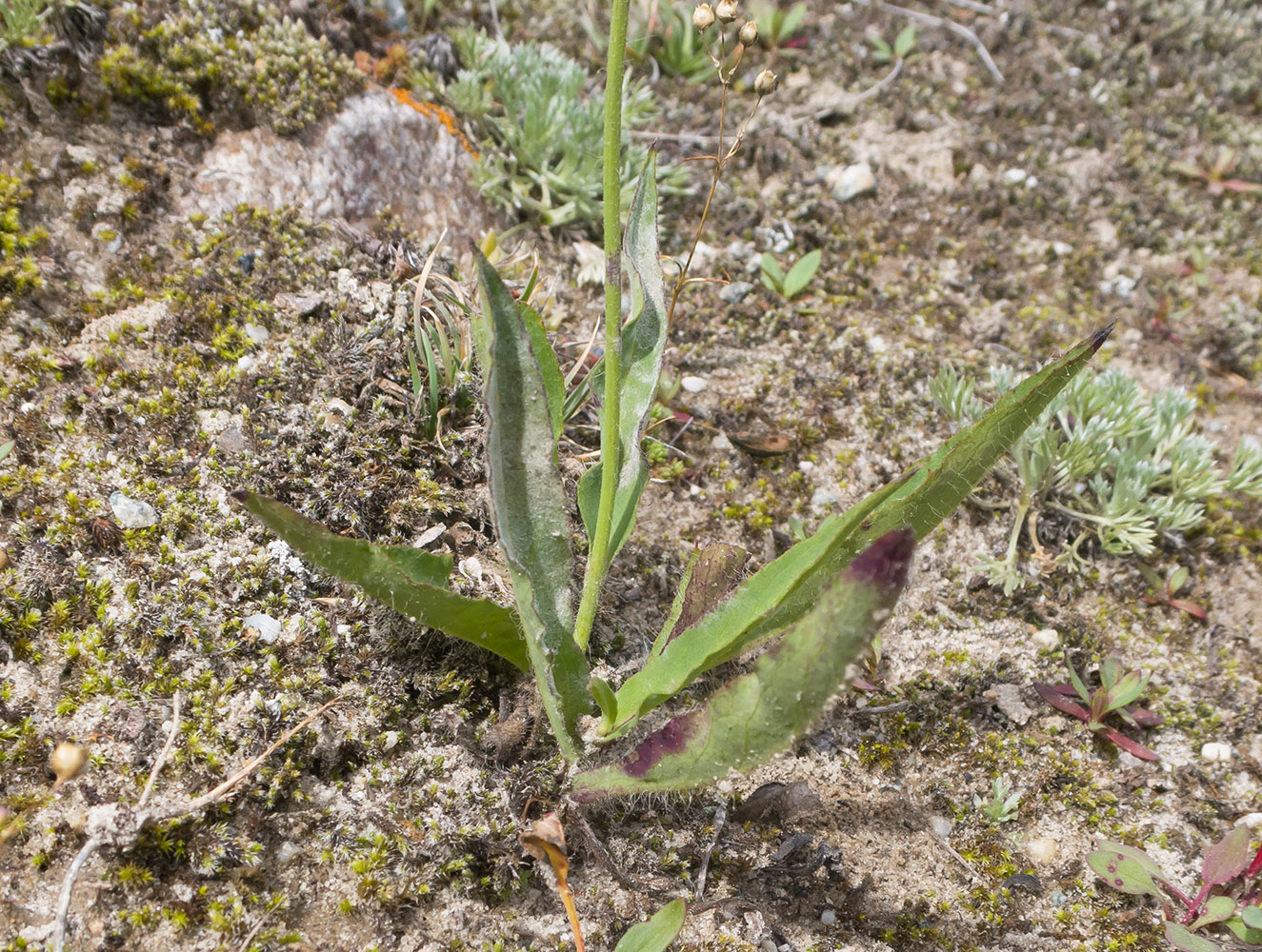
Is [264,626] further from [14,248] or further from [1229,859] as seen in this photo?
[1229,859]

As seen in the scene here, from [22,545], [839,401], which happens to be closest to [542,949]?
[22,545]

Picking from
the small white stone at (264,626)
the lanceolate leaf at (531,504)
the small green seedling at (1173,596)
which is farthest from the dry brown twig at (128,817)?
the small green seedling at (1173,596)

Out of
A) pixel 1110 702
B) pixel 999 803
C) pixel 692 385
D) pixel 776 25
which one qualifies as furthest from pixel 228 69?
pixel 1110 702

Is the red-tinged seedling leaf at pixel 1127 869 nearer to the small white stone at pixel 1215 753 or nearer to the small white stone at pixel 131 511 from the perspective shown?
the small white stone at pixel 1215 753

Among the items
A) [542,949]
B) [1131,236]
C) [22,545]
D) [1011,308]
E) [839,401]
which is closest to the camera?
[542,949]

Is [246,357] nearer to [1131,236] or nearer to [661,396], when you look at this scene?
[661,396]

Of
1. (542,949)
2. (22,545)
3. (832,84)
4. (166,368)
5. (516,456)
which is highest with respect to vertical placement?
(832,84)

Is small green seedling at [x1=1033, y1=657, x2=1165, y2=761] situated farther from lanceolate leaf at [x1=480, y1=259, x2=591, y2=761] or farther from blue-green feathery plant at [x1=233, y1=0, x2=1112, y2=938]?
lanceolate leaf at [x1=480, y1=259, x2=591, y2=761]

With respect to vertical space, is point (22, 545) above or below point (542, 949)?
above
